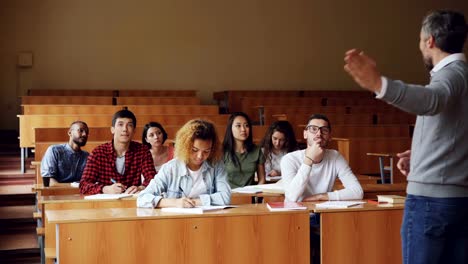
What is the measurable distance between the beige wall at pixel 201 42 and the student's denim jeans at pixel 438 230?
36.8ft

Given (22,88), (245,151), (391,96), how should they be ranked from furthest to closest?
(22,88) < (245,151) < (391,96)

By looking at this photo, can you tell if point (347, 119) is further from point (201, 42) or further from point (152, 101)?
point (201, 42)

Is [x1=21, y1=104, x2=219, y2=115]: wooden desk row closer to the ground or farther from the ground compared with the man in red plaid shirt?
farther from the ground

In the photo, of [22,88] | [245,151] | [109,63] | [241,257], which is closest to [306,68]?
[109,63]

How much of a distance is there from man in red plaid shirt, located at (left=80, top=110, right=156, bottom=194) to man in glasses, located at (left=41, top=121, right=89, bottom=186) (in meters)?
1.29

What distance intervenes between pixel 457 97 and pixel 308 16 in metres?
12.1

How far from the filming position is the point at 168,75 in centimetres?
1348

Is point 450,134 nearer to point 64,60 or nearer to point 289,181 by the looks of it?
point 289,181

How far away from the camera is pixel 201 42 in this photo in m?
13.6

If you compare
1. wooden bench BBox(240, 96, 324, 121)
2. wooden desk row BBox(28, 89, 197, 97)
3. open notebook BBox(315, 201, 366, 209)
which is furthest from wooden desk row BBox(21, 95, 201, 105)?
open notebook BBox(315, 201, 366, 209)

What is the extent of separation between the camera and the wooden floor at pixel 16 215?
5.52 metres

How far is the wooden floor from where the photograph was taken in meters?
5.52

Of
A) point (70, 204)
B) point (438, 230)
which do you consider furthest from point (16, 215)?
point (438, 230)

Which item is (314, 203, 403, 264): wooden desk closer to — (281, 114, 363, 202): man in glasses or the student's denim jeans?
(281, 114, 363, 202): man in glasses
